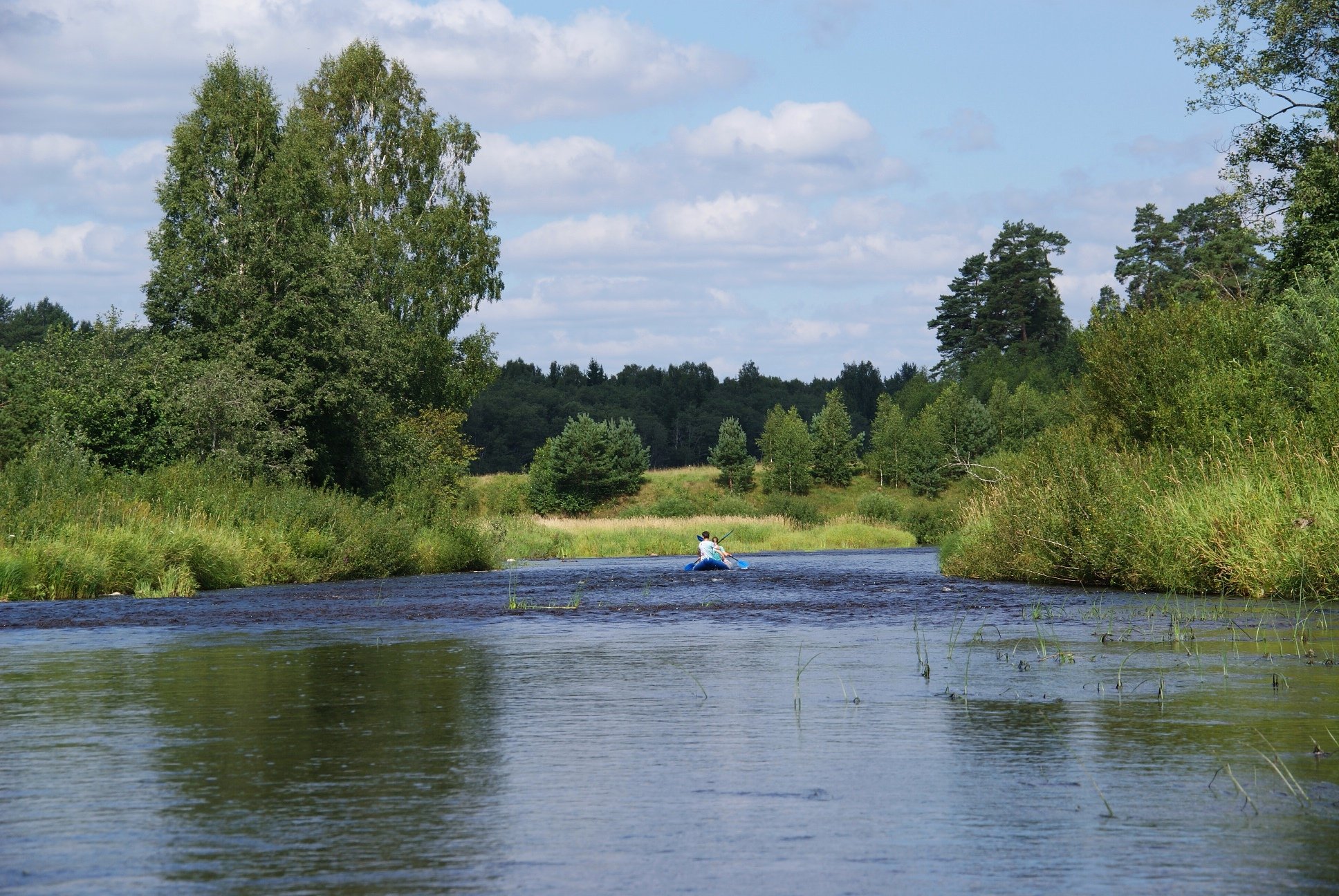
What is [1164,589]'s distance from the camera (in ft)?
81.5

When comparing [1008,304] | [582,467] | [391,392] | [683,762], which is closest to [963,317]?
[1008,304]

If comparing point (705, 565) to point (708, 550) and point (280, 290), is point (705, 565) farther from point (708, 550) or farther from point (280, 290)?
point (280, 290)

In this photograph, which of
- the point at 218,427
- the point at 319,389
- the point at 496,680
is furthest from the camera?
the point at 319,389

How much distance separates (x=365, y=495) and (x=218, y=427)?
8.38 m

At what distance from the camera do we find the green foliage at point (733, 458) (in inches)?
4090

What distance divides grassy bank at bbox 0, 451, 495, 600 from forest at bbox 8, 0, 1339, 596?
8cm

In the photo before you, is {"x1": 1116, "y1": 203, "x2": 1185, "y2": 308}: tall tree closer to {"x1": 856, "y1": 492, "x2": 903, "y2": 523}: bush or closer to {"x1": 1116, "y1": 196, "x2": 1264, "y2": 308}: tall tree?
{"x1": 1116, "y1": 196, "x2": 1264, "y2": 308}: tall tree

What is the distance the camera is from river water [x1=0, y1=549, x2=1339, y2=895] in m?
6.12

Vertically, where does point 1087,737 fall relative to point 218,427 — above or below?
below

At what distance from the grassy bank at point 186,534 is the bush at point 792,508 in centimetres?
4326

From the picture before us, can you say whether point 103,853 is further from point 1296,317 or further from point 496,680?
point 1296,317

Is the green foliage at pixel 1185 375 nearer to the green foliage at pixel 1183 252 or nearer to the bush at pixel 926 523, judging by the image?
the bush at pixel 926 523

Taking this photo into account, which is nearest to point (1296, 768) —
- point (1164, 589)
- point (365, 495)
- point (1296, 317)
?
point (1164, 589)

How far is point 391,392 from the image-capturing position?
5206cm
